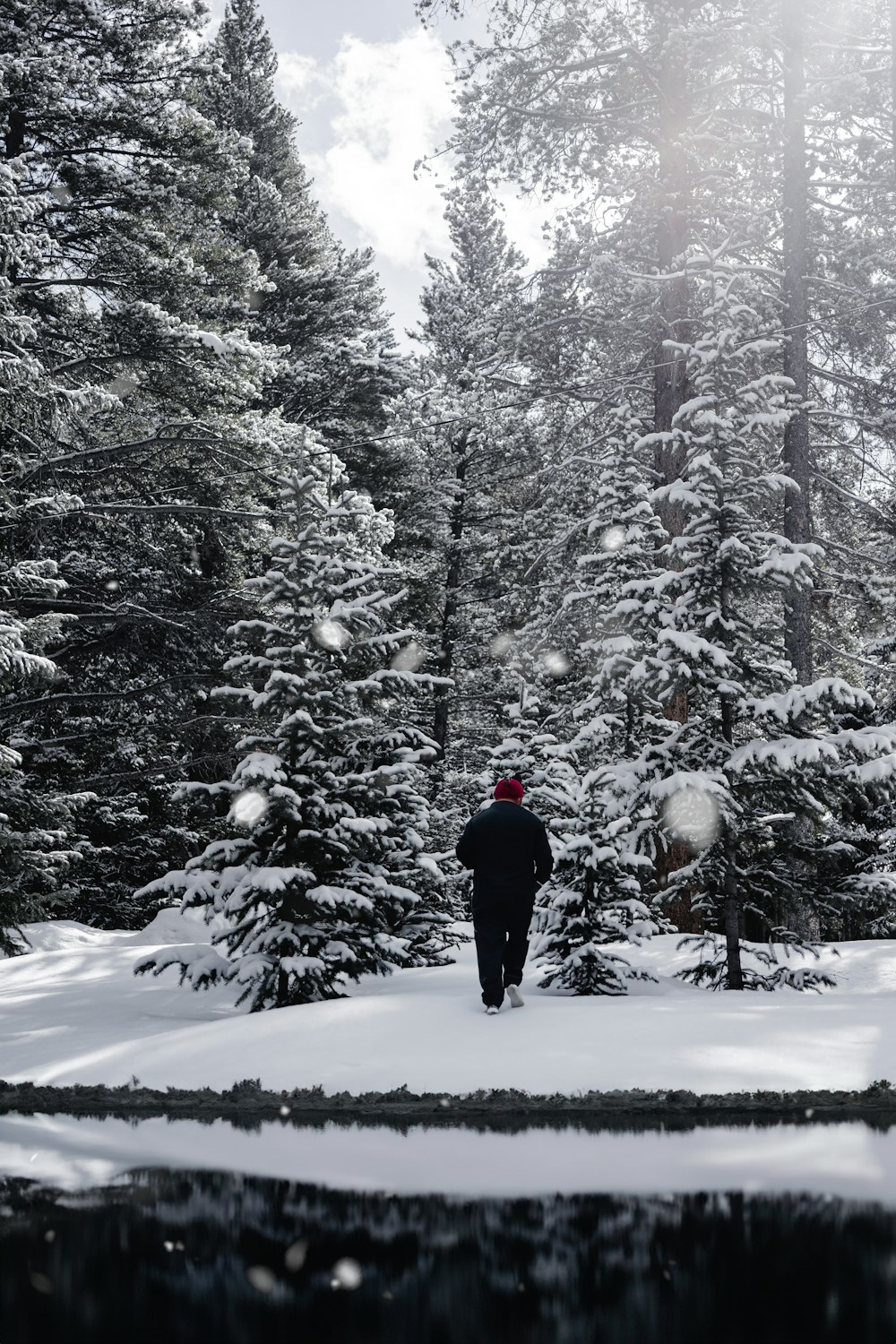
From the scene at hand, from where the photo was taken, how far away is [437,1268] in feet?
12.5

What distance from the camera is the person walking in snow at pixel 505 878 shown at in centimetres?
867

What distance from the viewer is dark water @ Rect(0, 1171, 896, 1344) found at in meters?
3.25

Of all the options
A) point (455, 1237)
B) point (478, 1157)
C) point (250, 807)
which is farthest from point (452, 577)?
point (455, 1237)

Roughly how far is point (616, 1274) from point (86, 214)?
1695cm

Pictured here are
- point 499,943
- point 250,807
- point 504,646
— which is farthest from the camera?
point 504,646

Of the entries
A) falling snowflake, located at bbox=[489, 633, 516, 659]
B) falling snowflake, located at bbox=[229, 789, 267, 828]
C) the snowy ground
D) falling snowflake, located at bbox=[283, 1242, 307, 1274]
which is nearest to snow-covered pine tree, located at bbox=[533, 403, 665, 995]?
the snowy ground

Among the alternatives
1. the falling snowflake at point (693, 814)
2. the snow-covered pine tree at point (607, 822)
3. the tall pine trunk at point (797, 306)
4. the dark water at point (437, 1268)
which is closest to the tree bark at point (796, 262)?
the tall pine trunk at point (797, 306)

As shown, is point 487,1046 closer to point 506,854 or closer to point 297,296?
point 506,854

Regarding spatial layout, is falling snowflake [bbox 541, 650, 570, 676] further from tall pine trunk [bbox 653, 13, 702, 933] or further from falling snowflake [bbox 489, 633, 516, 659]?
tall pine trunk [bbox 653, 13, 702, 933]

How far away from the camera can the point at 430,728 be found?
2975 centimetres

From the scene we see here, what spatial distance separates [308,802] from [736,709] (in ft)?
13.0

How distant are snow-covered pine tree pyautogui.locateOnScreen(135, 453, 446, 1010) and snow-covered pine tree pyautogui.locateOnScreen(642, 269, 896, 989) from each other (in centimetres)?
266

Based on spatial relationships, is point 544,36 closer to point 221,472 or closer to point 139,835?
point 221,472

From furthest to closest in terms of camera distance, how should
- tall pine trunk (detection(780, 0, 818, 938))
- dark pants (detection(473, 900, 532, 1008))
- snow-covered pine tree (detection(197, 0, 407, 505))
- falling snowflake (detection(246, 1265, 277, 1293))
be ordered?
1. snow-covered pine tree (detection(197, 0, 407, 505))
2. tall pine trunk (detection(780, 0, 818, 938))
3. dark pants (detection(473, 900, 532, 1008))
4. falling snowflake (detection(246, 1265, 277, 1293))
